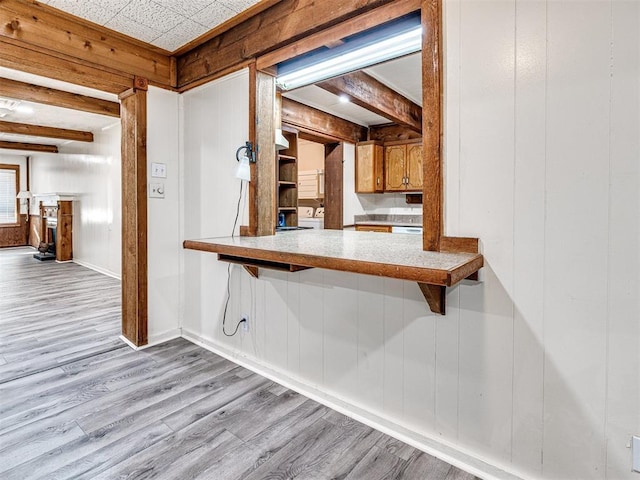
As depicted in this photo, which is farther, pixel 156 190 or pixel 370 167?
pixel 370 167

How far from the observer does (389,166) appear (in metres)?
5.38

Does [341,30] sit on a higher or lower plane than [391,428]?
higher

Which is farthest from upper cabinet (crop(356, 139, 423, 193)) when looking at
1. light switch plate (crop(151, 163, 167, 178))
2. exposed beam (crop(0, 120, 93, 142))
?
exposed beam (crop(0, 120, 93, 142))

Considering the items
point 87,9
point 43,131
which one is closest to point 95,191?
point 43,131

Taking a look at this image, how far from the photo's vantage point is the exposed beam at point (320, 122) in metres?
3.99

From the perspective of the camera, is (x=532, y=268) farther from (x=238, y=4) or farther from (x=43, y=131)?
(x=43, y=131)

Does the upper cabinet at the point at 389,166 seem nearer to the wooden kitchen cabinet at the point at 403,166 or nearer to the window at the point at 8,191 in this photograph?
the wooden kitchen cabinet at the point at 403,166

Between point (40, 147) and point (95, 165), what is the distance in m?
2.38

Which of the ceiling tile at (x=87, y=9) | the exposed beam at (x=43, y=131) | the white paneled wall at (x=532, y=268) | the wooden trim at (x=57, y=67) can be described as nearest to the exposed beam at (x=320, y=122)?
the wooden trim at (x=57, y=67)

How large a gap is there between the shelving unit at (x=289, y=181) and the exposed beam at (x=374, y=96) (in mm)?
1000

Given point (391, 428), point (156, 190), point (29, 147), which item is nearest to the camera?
point (391, 428)

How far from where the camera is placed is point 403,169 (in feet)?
17.3

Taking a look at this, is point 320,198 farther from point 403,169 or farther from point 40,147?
point 40,147

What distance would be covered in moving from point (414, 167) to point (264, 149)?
3.21 metres
